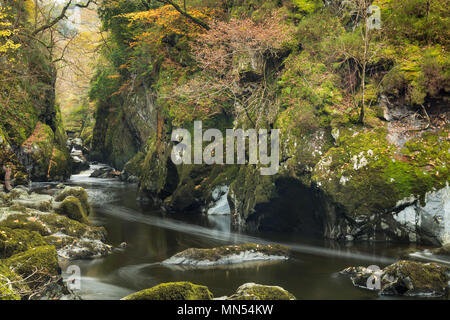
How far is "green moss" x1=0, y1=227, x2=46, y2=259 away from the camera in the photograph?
8.85m

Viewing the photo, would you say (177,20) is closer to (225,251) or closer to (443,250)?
(225,251)

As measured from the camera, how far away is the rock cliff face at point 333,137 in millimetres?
11797

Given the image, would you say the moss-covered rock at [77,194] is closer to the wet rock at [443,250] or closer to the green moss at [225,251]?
the green moss at [225,251]

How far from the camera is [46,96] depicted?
2945 cm

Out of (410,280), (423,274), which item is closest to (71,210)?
(410,280)

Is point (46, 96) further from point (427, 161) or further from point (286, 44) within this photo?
point (427, 161)

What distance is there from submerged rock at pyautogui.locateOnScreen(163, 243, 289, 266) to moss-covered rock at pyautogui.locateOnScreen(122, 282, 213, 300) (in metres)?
4.17

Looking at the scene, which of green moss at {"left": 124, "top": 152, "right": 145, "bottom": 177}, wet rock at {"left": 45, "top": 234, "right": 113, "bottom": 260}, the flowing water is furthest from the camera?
green moss at {"left": 124, "top": 152, "right": 145, "bottom": 177}

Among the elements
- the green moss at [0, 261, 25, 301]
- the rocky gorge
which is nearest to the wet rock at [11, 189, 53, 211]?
the rocky gorge

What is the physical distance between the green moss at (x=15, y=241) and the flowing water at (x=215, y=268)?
1304 millimetres

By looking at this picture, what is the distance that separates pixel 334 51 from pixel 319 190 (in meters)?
5.30

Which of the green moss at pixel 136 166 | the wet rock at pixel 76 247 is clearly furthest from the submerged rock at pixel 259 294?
the green moss at pixel 136 166

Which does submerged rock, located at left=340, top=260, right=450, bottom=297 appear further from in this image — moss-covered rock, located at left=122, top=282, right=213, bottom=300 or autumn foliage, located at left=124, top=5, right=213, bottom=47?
autumn foliage, located at left=124, top=5, right=213, bottom=47
